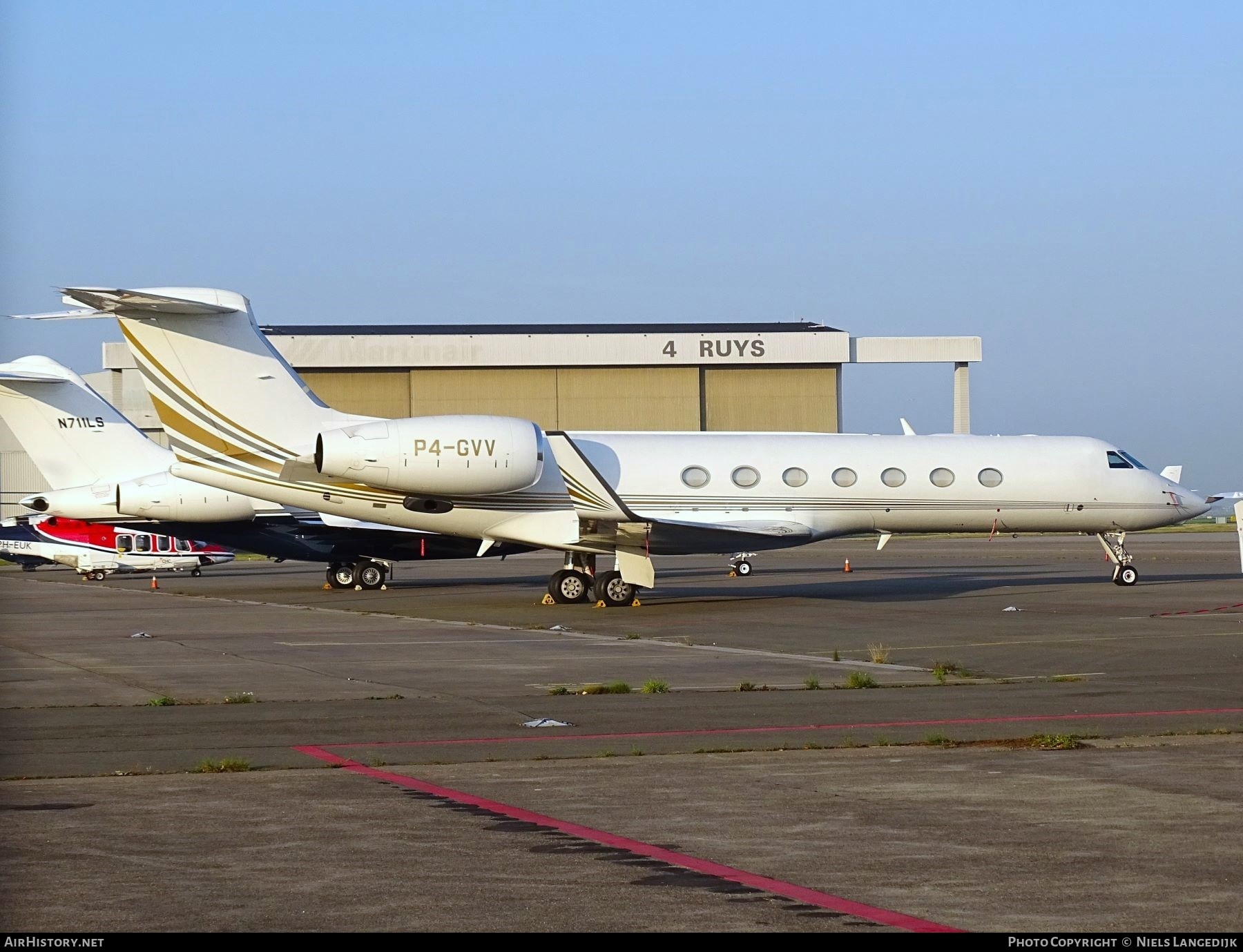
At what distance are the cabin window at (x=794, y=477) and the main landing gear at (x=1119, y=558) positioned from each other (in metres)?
7.00

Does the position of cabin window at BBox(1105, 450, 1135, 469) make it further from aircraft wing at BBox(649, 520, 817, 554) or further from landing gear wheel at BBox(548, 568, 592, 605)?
landing gear wheel at BBox(548, 568, 592, 605)

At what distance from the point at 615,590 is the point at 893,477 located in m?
6.17

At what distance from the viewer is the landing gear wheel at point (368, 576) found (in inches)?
1358

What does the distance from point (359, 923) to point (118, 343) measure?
6730 centimetres

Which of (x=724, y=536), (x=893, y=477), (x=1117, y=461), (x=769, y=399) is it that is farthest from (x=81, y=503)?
(x=769, y=399)

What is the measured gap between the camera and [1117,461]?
3064 centimetres

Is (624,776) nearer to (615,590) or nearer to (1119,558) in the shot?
(615,590)

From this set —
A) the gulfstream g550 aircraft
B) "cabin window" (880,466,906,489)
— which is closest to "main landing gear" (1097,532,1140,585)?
the gulfstream g550 aircraft

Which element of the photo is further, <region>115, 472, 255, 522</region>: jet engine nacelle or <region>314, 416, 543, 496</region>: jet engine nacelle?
<region>115, 472, 255, 522</region>: jet engine nacelle

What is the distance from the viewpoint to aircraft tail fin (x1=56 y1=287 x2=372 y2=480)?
2641cm

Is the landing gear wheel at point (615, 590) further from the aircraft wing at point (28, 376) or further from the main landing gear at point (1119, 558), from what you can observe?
the aircraft wing at point (28, 376)

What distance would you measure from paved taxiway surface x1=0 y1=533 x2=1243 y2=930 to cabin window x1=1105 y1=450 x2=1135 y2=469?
7305mm

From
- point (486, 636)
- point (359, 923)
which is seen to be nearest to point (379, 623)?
point (486, 636)
